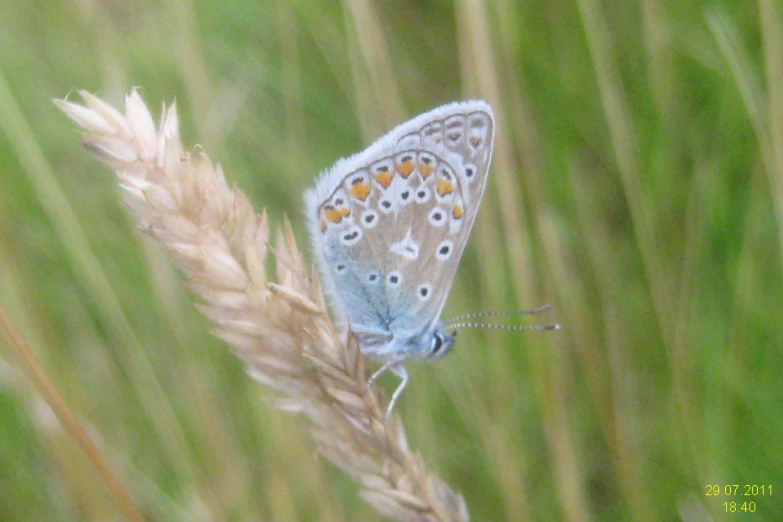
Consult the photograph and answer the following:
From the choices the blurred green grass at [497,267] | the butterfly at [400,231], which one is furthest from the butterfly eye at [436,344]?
the blurred green grass at [497,267]

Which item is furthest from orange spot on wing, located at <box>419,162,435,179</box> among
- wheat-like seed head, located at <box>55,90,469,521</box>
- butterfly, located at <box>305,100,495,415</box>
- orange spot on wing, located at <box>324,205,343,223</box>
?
wheat-like seed head, located at <box>55,90,469,521</box>

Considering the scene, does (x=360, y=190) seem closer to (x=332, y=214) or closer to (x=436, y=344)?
(x=332, y=214)

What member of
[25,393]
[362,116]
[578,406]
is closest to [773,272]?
[578,406]

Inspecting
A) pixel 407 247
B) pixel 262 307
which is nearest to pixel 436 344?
pixel 407 247

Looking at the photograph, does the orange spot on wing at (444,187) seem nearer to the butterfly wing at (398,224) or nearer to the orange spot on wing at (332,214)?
the butterfly wing at (398,224)

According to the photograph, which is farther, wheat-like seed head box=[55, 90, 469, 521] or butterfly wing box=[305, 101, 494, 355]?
butterfly wing box=[305, 101, 494, 355]

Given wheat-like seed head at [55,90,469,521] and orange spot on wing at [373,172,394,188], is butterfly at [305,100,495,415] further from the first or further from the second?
wheat-like seed head at [55,90,469,521]

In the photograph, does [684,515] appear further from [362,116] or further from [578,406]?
[362,116]
